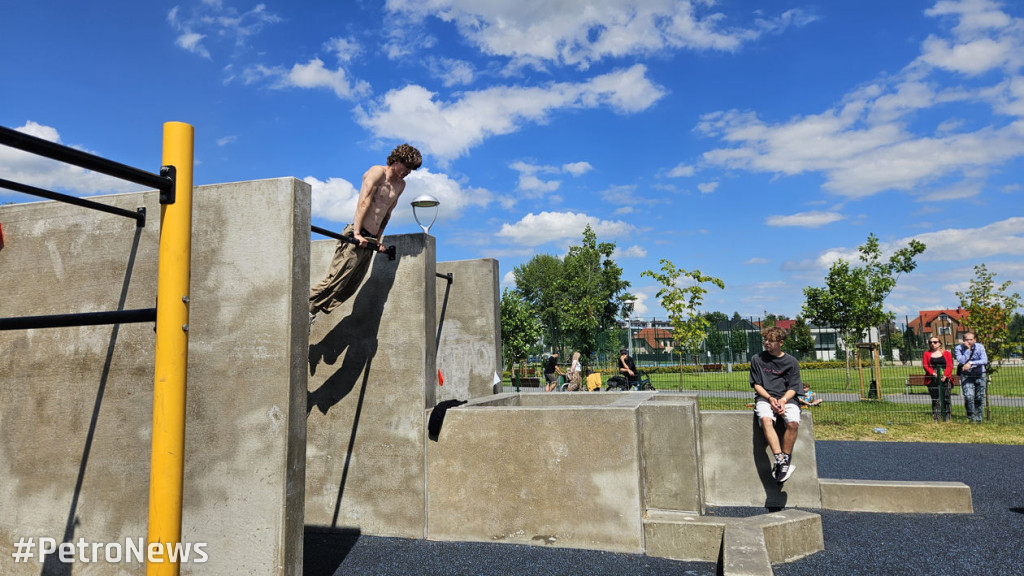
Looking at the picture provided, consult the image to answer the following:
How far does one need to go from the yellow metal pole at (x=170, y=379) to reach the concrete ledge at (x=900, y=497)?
6282 mm

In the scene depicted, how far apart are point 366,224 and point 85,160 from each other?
3.71 m

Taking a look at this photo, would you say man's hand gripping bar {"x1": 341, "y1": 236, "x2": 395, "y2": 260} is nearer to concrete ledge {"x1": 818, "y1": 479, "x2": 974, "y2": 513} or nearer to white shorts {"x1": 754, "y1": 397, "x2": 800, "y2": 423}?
white shorts {"x1": 754, "y1": 397, "x2": 800, "y2": 423}

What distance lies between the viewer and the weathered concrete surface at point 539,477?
4891 millimetres

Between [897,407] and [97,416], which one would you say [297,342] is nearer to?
[97,416]

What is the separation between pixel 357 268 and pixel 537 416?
207 centimetres

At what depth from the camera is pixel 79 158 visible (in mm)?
1691

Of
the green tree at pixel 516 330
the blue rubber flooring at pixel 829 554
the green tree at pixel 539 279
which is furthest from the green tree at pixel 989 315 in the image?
the green tree at pixel 539 279

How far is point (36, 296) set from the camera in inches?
164

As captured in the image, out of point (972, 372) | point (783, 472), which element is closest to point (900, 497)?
point (783, 472)

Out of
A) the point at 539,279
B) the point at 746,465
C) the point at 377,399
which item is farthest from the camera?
the point at 539,279

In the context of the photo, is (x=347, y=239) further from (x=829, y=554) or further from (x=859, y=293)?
(x=859, y=293)

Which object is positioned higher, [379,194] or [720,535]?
[379,194]

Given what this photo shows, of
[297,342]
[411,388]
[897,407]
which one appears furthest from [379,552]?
[897,407]

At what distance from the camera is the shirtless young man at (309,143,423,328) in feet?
17.4
